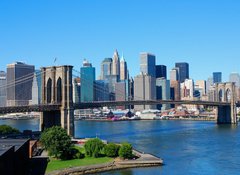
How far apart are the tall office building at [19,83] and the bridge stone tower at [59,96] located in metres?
27.6

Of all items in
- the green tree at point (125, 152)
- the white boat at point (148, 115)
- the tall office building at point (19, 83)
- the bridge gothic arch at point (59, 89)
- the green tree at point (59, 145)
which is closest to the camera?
the green tree at point (125, 152)

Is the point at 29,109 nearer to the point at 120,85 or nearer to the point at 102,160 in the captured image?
the point at 102,160

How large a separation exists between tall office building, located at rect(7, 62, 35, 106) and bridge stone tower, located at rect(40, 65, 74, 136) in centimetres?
2761

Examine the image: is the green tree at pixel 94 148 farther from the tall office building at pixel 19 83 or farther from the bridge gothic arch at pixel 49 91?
the tall office building at pixel 19 83

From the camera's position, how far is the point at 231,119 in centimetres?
8669

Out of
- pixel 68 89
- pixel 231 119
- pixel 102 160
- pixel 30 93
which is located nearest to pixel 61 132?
pixel 102 160

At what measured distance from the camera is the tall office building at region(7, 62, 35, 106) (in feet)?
322

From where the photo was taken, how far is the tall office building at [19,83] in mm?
98106

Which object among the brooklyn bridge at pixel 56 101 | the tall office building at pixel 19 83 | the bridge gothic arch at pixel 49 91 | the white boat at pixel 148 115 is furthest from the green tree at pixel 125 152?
the white boat at pixel 148 115

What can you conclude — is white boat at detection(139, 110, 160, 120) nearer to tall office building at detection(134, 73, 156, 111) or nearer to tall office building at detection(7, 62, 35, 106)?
tall office building at detection(7, 62, 35, 106)

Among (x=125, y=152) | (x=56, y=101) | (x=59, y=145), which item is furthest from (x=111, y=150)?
(x=56, y=101)

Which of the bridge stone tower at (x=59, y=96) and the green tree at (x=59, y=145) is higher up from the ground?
the bridge stone tower at (x=59, y=96)

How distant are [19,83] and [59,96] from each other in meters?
36.0

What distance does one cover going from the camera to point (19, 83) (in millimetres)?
Answer: 85250
